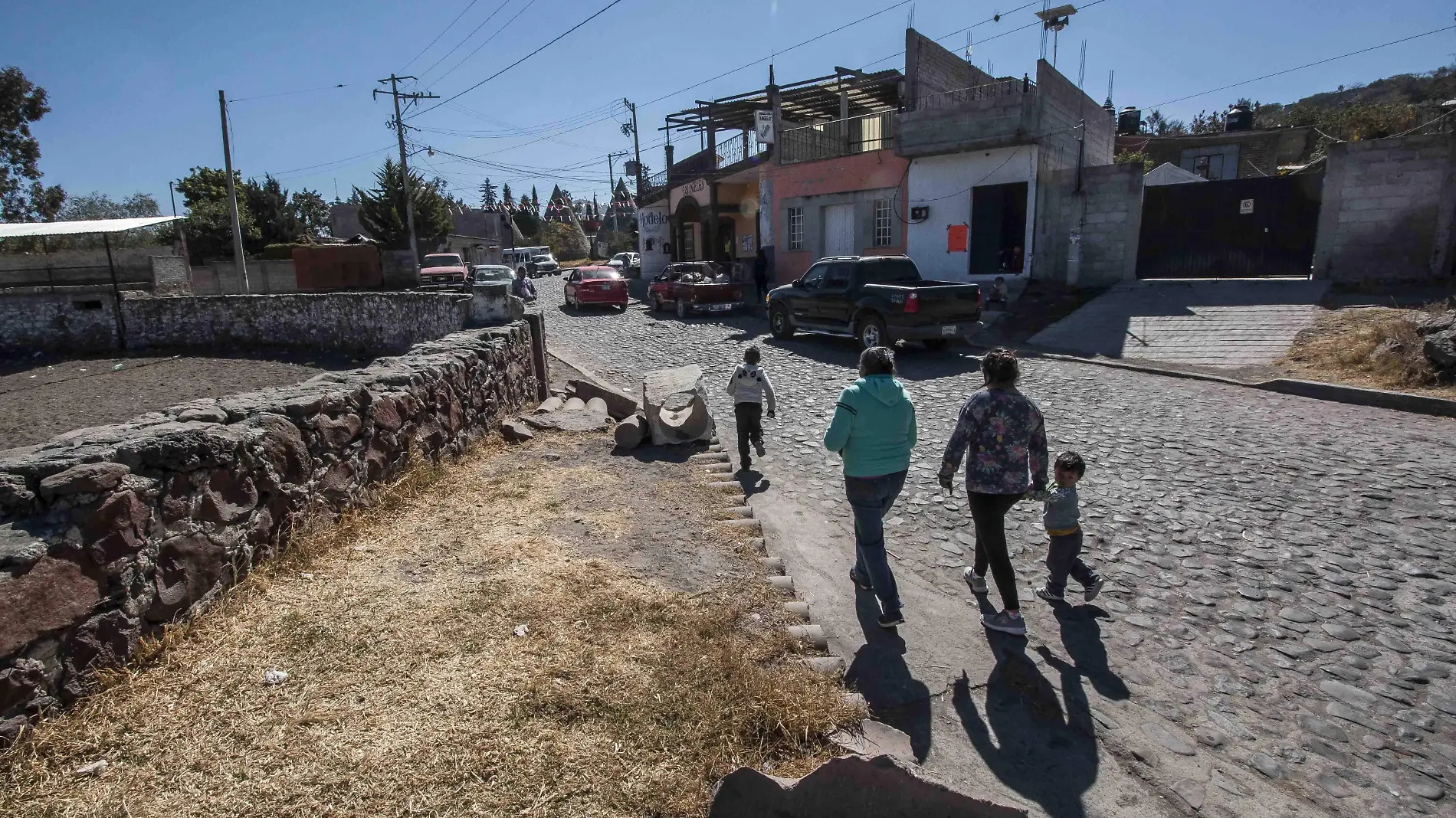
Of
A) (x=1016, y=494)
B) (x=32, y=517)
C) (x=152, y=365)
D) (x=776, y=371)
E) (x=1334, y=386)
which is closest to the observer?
(x=32, y=517)

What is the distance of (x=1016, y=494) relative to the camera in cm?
437

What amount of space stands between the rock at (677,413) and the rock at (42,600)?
207 inches

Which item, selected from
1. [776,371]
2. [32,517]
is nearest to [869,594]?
[32,517]

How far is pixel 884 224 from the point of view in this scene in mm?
22984

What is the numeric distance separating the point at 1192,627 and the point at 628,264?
44.0 m

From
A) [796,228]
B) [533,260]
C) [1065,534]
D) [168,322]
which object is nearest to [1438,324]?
[1065,534]

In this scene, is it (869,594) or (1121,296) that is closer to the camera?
(869,594)

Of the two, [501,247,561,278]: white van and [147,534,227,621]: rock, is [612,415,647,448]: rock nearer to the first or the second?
[147,534,227,621]: rock

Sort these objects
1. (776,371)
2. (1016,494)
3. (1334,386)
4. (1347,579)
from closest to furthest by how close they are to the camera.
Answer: (1016,494), (1347,579), (1334,386), (776,371)

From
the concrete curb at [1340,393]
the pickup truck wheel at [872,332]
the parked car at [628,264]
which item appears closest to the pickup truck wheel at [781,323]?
the pickup truck wheel at [872,332]

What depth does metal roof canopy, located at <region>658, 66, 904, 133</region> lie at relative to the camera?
89.4 ft

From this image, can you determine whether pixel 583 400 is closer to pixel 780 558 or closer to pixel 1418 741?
pixel 780 558

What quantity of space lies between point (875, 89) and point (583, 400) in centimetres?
2328

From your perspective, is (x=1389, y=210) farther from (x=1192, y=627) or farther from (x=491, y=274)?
(x=491, y=274)
